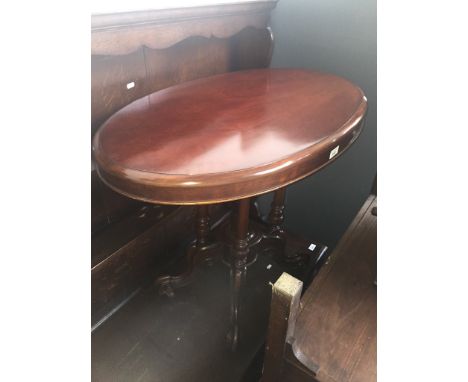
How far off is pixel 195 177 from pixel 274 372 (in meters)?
0.53

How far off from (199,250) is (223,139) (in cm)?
64

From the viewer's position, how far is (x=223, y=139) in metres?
0.79

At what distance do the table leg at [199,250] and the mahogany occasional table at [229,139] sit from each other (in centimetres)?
15

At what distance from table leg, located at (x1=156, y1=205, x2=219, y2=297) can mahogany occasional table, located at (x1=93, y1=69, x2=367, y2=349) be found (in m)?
0.15

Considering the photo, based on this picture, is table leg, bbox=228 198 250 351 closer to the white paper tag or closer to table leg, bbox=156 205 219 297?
table leg, bbox=156 205 219 297

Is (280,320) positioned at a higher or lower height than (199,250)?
higher

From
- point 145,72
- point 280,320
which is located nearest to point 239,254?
point 280,320

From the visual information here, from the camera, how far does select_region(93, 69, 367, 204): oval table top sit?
671 mm

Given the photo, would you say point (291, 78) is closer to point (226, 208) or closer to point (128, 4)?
point (128, 4)

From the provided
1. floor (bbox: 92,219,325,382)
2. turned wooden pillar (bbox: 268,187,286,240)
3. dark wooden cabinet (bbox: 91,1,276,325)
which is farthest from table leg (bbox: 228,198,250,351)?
dark wooden cabinet (bbox: 91,1,276,325)

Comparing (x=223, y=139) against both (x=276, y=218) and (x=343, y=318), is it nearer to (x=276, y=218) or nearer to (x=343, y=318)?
(x=343, y=318)
